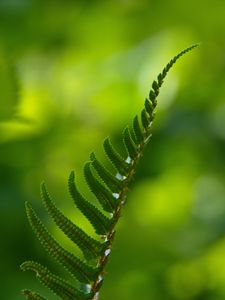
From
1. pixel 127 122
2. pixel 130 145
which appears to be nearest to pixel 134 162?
pixel 130 145

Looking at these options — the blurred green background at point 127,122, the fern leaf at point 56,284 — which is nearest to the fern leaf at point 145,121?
the fern leaf at point 56,284

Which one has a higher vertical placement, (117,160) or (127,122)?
(127,122)

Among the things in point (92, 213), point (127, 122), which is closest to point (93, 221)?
point (92, 213)

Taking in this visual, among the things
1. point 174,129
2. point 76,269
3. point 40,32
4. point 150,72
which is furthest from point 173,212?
Answer: point 76,269

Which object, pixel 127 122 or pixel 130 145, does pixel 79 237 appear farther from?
pixel 127 122

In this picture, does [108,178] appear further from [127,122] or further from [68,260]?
[127,122]

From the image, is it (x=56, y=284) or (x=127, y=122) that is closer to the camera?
(x=56, y=284)

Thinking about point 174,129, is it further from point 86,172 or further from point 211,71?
point 86,172
